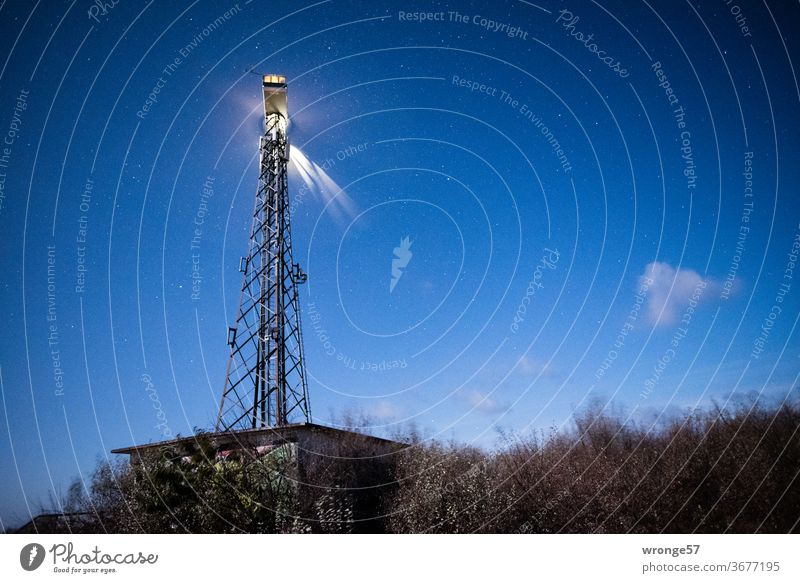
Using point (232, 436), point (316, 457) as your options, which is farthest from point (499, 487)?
point (232, 436)

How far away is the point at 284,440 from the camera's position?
10062mm

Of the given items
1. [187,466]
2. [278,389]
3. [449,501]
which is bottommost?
[449,501]

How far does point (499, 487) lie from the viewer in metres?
12.3

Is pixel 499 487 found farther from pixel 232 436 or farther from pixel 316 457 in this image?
pixel 232 436

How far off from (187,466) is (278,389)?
2.32 m

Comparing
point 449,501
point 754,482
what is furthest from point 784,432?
point 449,501
